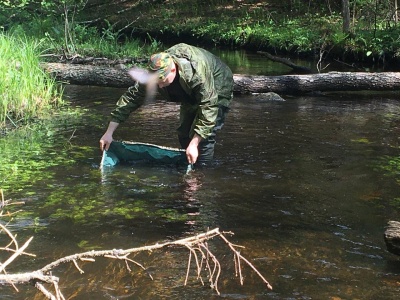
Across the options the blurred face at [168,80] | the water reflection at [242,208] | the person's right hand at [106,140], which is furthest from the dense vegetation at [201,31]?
the blurred face at [168,80]

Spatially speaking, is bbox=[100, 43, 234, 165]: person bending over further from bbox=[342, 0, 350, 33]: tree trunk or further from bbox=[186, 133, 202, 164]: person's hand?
bbox=[342, 0, 350, 33]: tree trunk

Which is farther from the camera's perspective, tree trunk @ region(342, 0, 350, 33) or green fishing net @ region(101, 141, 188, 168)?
tree trunk @ region(342, 0, 350, 33)

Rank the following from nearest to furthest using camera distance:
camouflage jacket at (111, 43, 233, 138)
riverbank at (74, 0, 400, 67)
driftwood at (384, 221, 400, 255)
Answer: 1. driftwood at (384, 221, 400, 255)
2. camouflage jacket at (111, 43, 233, 138)
3. riverbank at (74, 0, 400, 67)

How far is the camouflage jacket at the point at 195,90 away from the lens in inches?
212

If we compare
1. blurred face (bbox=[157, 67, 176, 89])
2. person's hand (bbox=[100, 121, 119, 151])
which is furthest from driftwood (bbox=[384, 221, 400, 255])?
person's hand (bbox=[100, 121, 119, 151])

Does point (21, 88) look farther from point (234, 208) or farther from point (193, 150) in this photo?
point (234, 208)

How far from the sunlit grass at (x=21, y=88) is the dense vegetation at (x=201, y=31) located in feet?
0.05

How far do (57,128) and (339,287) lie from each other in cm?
540

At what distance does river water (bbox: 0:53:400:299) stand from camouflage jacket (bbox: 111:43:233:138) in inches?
26.9

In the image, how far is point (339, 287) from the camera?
12.3ft

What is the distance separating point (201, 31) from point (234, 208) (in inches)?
652

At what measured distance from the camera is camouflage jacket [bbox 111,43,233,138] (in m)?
5.38

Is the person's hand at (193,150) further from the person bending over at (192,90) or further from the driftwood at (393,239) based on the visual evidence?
the driftwood at (393,239)

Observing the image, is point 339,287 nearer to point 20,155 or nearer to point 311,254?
point 311,254
